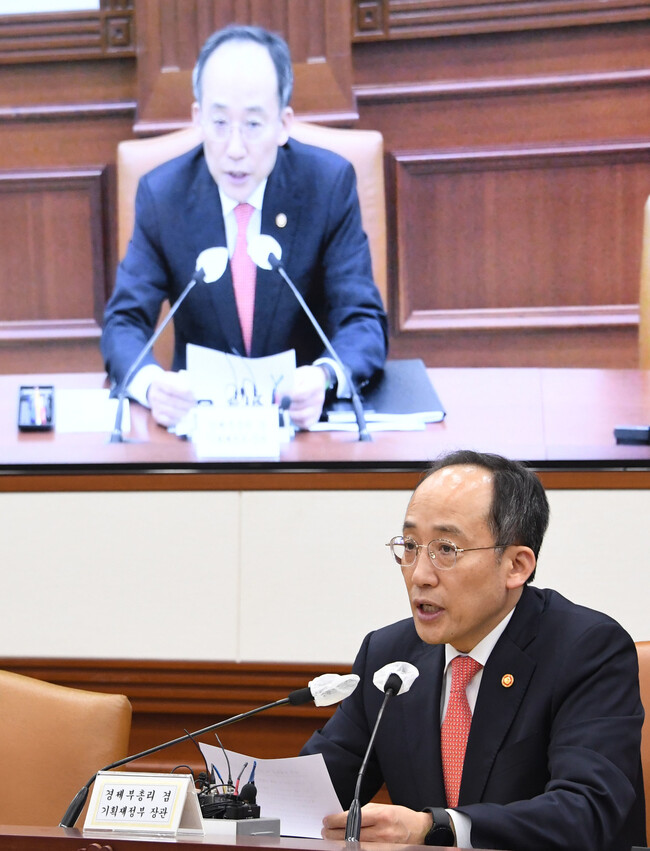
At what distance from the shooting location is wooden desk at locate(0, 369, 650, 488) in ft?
9.10

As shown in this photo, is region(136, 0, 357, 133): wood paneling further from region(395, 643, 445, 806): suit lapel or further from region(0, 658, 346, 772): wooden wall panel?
region(395, 643, 445, 806): suit lapel

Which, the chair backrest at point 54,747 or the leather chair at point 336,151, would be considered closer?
the chair backrest at point 54,747

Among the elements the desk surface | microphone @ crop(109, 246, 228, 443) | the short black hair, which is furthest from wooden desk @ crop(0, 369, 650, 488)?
the short black hair

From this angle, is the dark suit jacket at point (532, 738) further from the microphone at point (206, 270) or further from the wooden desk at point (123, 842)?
the microphone at point (206, 270)

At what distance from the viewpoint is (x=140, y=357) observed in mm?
3393

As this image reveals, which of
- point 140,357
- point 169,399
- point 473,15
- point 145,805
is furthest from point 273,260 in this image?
point 145,805

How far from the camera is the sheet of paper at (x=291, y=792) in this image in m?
1.49

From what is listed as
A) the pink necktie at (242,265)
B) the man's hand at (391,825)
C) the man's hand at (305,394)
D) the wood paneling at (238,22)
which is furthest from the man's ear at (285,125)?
the man's hand at (391,825)

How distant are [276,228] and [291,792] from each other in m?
2.28

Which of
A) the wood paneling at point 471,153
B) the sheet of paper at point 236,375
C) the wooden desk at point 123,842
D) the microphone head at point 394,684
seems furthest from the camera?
the wood paneling at point 471,153

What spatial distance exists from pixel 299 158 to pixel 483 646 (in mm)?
2128

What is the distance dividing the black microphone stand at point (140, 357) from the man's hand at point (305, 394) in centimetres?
42

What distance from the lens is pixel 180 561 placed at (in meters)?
2.79

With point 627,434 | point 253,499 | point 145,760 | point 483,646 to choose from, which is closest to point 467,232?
point 627,434
